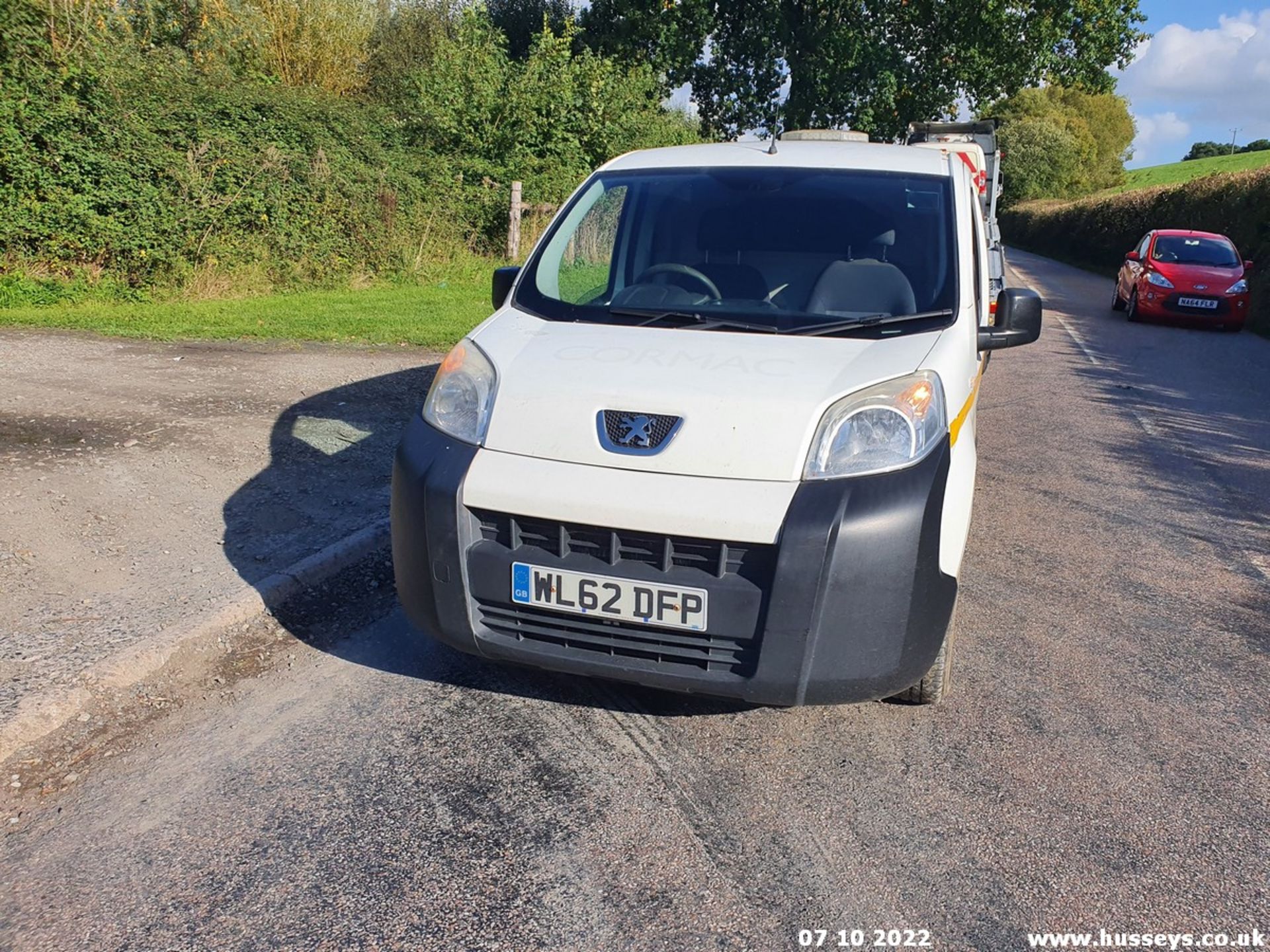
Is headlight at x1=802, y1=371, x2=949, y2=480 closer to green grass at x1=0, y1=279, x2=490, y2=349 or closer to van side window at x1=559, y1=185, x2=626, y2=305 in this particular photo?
van side window at x1=559, y1=185, x2=626, y2=305

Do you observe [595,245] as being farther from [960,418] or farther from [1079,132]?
[1079,132]

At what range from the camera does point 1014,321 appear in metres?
4.15

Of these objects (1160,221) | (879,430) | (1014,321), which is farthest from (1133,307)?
(879,430)

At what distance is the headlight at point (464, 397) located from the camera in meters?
3.43

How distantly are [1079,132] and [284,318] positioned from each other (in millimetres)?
75248

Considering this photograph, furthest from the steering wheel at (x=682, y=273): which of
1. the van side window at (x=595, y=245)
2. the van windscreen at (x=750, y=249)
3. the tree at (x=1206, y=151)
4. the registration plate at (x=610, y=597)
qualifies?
the tree at (x=1206, y=151)

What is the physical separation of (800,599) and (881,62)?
3319cm

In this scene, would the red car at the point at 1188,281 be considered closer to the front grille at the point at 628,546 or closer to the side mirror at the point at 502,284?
the side mirror at the point at 502,284

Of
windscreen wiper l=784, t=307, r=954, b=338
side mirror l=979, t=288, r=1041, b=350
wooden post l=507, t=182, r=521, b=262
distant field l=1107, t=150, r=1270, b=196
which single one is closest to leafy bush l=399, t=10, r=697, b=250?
wooden post l=507, t=182, r=521, b=262

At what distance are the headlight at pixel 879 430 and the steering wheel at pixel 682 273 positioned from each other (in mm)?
1143

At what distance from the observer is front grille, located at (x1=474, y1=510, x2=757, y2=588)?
3000 millimetres

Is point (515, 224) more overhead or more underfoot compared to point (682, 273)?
more underfoot

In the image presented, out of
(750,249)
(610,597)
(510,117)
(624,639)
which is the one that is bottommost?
(624,639)

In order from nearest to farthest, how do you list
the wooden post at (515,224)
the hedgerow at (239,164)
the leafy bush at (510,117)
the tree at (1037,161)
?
the hedgerow at (239,164)
the wooden post at (515,224)
the leafy bush at (510,117)
the tree at (1037,161)
